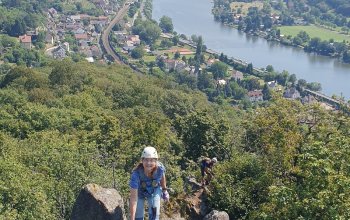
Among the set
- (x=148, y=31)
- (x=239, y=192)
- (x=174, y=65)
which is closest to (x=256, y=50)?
(x=174, y=65)

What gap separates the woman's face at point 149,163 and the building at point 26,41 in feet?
260

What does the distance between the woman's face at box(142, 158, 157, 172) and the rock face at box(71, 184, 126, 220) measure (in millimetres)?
1901

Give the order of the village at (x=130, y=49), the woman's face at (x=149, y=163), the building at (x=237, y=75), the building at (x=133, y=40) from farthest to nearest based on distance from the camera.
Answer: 1. the building at (x=133, y=40)
2. the building at (x=237, y=75)
3. the village at (x=130, y=49)
4. the woman's face at (x=149, y=163)

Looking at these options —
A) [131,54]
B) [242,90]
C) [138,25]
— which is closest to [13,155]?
[242,90]

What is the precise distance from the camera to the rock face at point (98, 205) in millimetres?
8461

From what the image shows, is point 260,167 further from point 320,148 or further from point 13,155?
point 13,155

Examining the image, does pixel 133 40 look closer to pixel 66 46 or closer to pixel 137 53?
pixel 137 53

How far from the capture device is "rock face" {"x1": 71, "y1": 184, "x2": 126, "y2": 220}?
27.8 feet

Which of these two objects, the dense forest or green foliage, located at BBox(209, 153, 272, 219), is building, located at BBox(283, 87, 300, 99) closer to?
the dense forest

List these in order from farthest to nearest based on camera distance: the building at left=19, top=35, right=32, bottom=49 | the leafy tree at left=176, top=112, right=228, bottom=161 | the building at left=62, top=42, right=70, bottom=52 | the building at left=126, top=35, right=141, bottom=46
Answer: the building at left=126, top=35, right=141, bottom=46 → the building at left=62, top=42, right=70, bottom=52 → the building at left=19, top=35, right=32, bottom=49 → the leafy tree at left=176, top=112, right=228, bottom=161

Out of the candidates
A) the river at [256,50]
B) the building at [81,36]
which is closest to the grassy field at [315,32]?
the river at [256,50]

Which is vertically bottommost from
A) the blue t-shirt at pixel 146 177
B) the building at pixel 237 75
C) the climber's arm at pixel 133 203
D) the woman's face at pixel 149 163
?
the building at pixel 237 75

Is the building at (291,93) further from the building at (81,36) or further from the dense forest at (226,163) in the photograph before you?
the dense forest at (226,163)

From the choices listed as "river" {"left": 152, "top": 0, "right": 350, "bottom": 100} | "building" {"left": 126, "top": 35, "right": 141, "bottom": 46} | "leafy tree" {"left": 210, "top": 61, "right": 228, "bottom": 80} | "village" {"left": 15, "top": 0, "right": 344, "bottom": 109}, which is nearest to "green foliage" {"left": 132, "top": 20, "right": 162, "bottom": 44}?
"village" {"left": 15, "top": 0, "right": 344, "bottom": 109}
